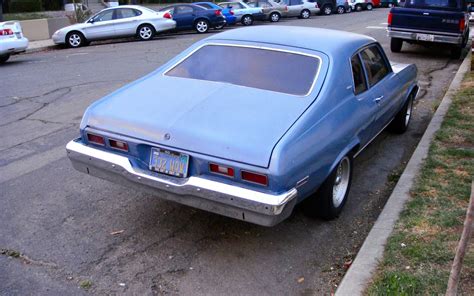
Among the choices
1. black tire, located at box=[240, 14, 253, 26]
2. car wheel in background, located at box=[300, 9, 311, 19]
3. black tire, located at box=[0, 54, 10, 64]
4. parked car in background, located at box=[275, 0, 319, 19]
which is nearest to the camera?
black tire, located at box=[0, 54, 10, 64]

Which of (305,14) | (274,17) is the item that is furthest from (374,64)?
(305,14)

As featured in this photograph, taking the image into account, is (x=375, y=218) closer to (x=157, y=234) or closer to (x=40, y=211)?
(x=157, y=234)

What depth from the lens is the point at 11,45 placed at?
13.4m

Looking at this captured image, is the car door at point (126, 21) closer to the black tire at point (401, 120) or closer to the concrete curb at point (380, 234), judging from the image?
the black tire at point (401, 120)

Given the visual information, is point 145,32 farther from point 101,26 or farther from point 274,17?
point 274,17

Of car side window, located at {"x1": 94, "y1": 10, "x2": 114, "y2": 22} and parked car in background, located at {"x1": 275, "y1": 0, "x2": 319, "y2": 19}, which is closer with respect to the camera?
car side window, located at {"x1": 94, "y1": 10, "x2": 114, "y2": 22}

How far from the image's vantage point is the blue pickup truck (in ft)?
41.5

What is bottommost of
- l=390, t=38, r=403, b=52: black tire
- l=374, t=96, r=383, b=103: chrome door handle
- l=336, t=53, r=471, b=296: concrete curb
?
l=336, t=53, r=471, b=296: concrete curb

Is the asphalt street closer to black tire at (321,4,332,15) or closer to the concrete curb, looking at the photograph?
the concrete curb

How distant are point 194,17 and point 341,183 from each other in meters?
18.4

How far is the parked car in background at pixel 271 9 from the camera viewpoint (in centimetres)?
2698

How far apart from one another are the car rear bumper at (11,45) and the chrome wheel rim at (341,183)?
38.2ft

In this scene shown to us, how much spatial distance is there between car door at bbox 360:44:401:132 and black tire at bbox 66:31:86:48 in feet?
48.3

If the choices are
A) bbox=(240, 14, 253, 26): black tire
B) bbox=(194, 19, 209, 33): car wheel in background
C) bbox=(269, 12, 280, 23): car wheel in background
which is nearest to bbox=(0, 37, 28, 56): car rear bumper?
bbox=(194, 19, 209, 33): car wheel in background
